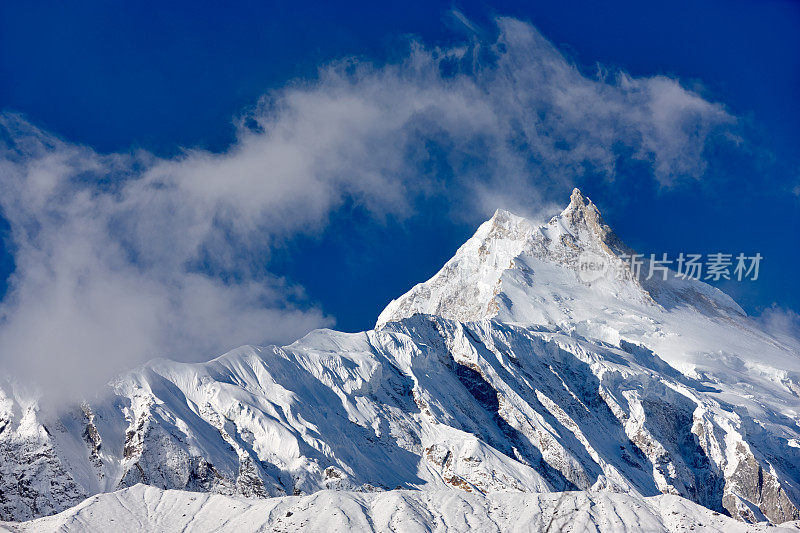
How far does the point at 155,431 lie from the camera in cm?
16025

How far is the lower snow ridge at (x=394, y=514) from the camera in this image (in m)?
113

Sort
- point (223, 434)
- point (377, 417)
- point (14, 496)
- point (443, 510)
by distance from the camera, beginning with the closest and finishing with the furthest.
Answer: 1. point (443, 510)
2. point (14, 496)
3. point (223, 434)
4. point (377, 417)

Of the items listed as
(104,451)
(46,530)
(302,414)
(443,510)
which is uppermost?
(302,414)

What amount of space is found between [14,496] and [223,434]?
144ft

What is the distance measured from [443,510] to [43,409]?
89.5m

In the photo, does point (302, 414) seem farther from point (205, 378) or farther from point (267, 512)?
point (267, 512)

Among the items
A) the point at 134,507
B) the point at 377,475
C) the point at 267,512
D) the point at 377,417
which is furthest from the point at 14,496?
the point at 377,417

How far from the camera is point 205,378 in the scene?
188375mm

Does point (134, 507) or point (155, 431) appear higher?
point (155, 431)

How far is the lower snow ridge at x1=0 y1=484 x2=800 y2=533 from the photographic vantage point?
112562mm

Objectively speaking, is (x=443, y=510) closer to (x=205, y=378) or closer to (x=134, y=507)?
(x=134, y=507)

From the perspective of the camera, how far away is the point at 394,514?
4582 inches

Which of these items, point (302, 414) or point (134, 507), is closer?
point (134, 507)

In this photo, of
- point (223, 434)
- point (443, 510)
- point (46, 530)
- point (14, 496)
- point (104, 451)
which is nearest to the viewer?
point (46, 530)
